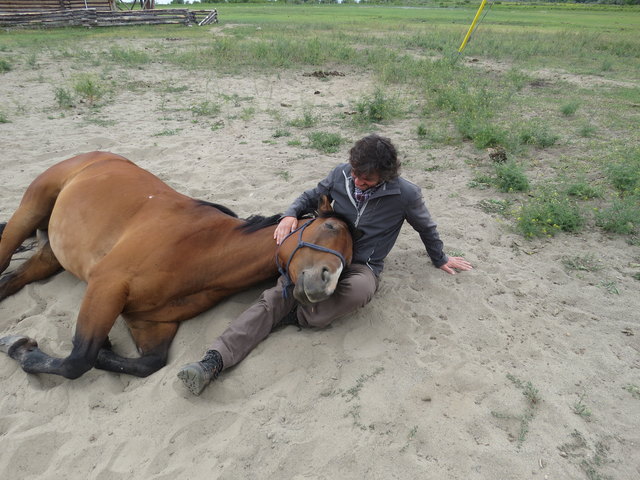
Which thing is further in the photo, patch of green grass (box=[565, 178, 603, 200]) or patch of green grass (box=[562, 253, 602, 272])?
patch of green grass (box=[565, 178, 603, 200])

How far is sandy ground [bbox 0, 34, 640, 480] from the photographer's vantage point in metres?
2.19

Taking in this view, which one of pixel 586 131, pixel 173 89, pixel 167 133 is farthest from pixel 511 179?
pixel 173 89

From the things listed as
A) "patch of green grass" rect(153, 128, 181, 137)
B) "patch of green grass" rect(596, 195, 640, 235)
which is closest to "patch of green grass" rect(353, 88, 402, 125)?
Answer: "patch of green grass" rect(153, 128, 181, 137)

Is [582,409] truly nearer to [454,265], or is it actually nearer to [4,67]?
[454,265]

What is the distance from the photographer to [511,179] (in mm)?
4922

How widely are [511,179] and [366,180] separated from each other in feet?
8.97

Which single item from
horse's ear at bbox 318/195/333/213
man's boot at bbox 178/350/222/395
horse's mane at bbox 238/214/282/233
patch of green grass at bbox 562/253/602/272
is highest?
horse's ear at bbox 318/195/333/213

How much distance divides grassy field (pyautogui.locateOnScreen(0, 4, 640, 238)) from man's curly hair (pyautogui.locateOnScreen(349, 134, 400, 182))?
2003mm

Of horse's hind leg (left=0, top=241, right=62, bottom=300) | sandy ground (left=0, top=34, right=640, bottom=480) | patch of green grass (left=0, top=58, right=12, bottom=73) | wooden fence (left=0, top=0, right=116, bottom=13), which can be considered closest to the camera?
sandy ground (left=0, top=34, right=640, bottom=480)

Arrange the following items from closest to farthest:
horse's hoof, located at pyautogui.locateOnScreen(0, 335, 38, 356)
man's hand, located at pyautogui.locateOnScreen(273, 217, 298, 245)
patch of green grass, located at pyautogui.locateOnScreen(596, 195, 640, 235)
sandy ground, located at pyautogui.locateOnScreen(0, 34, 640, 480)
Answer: sandy ground, located at pyautogui.locateOnScreen(0, 34, 640, 480) < horse's hoof, located at pyautogui.locateOnScreen(0, 335, 38, 356) < man's hand, located at pyautogui.locateOnScreen(273, 217, 298, 245) < patch of green grass, located at pyautogui.locateOnScreen(596, 195, 640, 235)

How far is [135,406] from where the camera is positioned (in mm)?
2547

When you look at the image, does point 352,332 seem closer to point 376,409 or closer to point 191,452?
point 376,409

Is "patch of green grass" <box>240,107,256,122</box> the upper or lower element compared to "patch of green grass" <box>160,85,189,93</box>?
upper

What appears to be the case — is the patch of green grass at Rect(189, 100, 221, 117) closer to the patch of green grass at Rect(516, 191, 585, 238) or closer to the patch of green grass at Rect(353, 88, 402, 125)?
the patch of green grass at Rect(353, 88, 402, 125)
